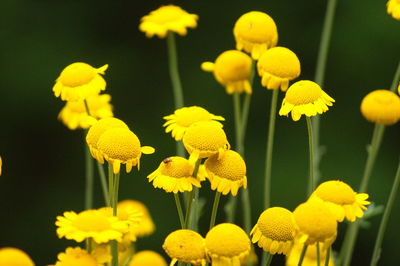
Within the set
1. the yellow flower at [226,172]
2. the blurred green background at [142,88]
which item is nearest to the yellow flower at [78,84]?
the yellow flower at [226,172]

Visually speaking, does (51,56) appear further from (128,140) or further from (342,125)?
(128,140)

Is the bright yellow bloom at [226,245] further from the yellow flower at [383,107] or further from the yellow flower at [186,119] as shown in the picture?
the yellow flower at [383,107]

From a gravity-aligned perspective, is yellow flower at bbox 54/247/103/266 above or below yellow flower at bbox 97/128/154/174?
below

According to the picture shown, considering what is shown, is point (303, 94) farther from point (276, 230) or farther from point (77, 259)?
point (77, 259)

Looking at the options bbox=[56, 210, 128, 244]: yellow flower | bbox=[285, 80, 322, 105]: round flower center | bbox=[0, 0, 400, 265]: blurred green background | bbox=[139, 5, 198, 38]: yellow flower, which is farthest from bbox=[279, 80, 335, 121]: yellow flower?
bbox=[0, 0, 400, 265]: blurred green background

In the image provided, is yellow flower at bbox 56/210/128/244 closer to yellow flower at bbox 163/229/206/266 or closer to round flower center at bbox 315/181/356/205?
yellow flower at bbox 163/229/206/266

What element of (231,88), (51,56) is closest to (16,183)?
(51,56)

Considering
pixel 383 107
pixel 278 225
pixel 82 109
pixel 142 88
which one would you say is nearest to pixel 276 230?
pixel 278 225
